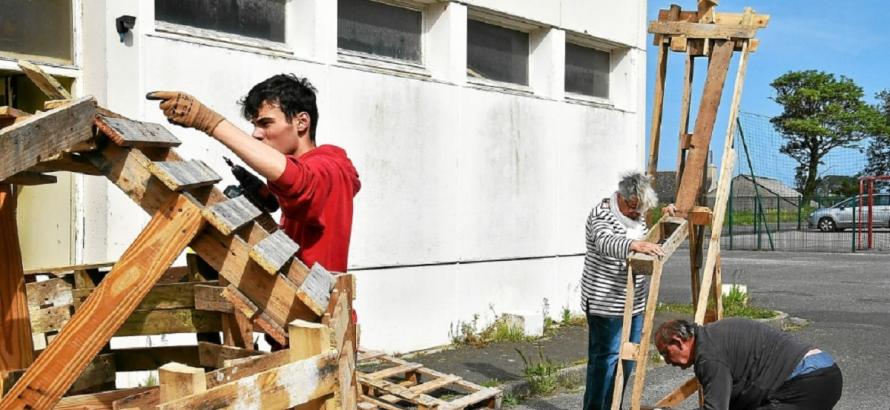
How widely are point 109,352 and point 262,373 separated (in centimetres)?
172

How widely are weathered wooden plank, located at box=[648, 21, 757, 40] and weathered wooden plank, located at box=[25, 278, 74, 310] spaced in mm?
4004

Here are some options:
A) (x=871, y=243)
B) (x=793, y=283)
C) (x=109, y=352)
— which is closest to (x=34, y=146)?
(x=109, y=352)

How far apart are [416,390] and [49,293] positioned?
123 inches

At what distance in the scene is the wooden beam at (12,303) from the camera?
121 inches

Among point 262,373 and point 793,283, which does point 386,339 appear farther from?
point 793,283

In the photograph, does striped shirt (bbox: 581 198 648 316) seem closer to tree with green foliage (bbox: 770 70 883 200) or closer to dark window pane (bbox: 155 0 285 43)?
dark window pane (bbox: 155 0 285 43)

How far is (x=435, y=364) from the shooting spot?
8055 mm

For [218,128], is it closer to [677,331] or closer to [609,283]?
[677,331]

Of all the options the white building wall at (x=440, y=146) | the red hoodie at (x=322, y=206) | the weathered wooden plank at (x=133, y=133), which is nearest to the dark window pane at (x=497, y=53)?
the white building wall at (x=440, y=146)

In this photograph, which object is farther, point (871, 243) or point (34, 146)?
point (871, 243)

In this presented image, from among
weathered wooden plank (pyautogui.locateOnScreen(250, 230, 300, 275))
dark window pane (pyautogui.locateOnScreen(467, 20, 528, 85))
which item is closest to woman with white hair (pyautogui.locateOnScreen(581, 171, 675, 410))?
weathered wooden plank (pyautogui.locateOnScreen(250, 230, 300, 275))

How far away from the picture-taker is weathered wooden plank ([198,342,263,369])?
3.44m

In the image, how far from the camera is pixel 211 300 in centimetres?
363

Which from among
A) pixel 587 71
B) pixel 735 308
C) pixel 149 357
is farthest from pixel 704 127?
pixel 735 308
